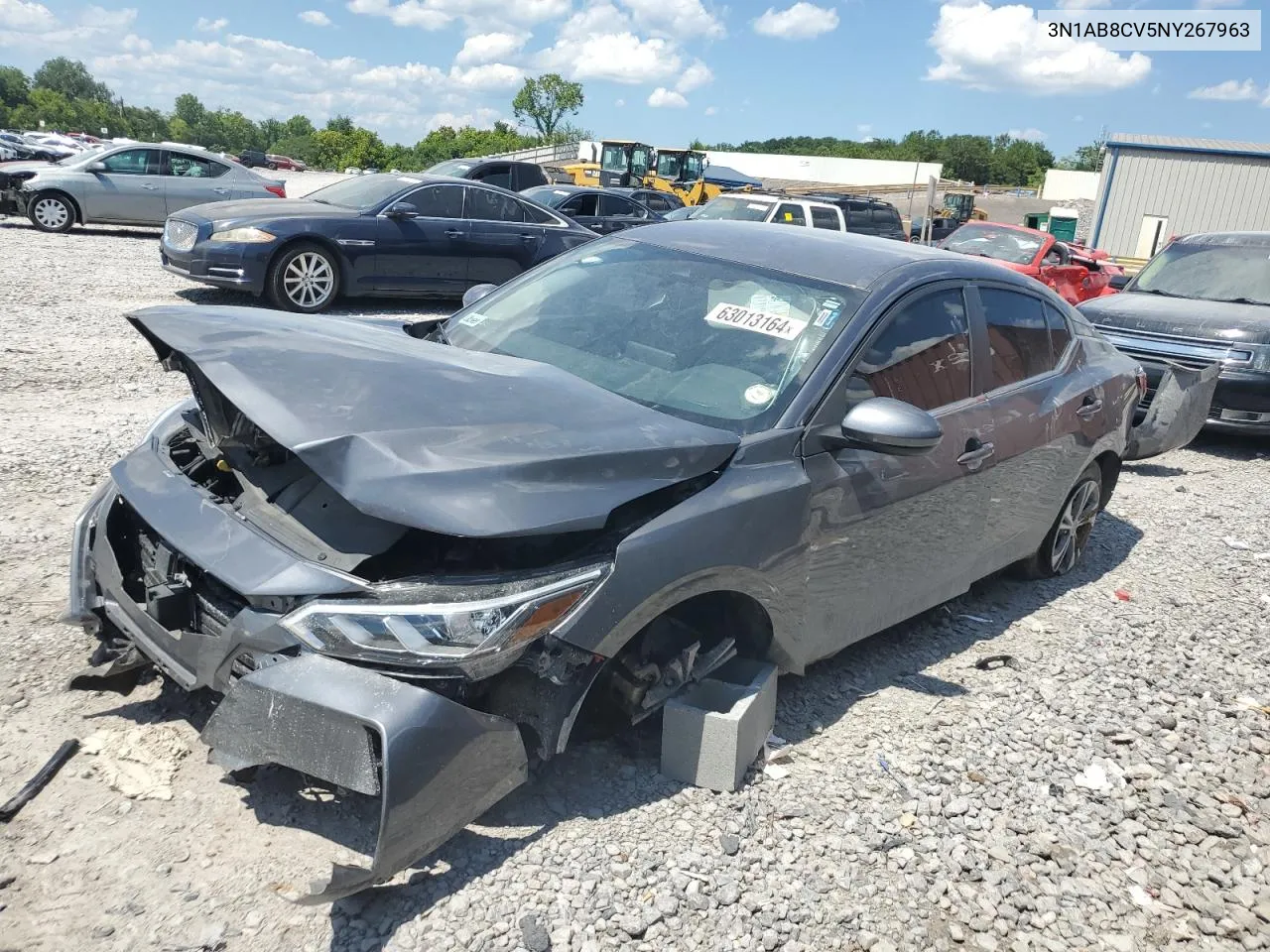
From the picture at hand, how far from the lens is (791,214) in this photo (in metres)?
18.0

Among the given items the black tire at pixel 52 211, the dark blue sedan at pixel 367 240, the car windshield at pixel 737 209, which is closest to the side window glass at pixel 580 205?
the car windshield at pixel 737 209

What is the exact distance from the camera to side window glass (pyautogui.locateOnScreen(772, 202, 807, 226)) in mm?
17672

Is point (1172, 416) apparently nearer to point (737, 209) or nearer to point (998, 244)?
point (998, 244)

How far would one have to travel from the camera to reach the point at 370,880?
7.73ft

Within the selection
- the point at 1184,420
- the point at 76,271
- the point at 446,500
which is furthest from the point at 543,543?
the point at 76,271

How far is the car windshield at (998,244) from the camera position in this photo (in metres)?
15.1

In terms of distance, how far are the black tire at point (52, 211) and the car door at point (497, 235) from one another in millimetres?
8025

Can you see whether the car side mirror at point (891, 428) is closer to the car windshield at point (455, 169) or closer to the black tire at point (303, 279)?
the black tire at point (303, 279)

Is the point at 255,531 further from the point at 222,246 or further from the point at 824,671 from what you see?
the point at 222,246

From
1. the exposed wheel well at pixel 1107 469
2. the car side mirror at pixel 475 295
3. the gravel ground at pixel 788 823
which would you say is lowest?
the gravel ground at pixel 788 823

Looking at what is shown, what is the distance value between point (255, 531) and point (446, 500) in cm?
67

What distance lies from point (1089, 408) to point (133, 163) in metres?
15.8

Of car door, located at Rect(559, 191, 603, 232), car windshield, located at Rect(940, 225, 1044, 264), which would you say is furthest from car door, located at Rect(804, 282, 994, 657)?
car door, located at Rect(559, 191, 603, 232)

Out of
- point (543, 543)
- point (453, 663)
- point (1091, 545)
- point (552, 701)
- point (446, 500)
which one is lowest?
point (1091, 545)
